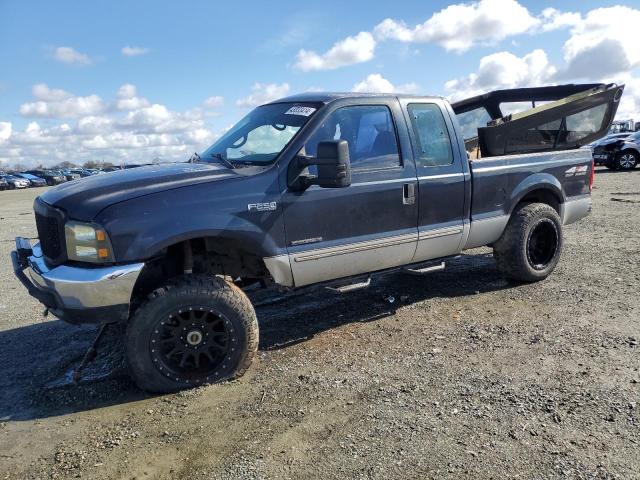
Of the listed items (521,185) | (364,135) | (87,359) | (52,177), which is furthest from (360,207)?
(52,177)

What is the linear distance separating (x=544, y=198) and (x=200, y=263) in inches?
162

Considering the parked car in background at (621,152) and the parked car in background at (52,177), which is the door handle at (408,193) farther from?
the parked car in background at (52,177)

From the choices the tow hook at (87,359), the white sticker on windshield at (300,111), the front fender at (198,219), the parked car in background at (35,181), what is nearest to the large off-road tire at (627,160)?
the white sticker on windshield at (300,111)

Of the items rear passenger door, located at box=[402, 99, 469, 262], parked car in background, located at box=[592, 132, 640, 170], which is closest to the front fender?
rear passenger door, located at box=[402, 99, 469, 262]

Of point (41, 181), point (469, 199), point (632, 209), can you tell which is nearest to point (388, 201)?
point (469, 199)

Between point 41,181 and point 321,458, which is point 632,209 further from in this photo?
point 41,181

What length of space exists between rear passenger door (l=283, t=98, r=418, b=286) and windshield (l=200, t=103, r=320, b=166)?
0.71ft

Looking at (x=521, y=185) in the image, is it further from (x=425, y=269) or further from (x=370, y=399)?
(x=370, y=399)

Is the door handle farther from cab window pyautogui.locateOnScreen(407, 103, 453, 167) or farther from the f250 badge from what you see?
the f250 badge

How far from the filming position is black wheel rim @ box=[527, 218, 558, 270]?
5.91m

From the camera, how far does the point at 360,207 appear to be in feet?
14.3

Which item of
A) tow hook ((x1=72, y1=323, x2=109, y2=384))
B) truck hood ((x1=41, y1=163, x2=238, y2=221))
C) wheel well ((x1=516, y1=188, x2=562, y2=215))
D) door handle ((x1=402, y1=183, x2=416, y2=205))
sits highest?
truck hood ((x1=41, y1=163, x2=238, y2=221))

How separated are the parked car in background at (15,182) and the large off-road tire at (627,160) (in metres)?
45.7

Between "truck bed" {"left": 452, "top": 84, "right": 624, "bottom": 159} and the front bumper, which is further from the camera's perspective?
"truck bed" {"left": 452, "top": 84, "right": 624, "bottom": 159}
